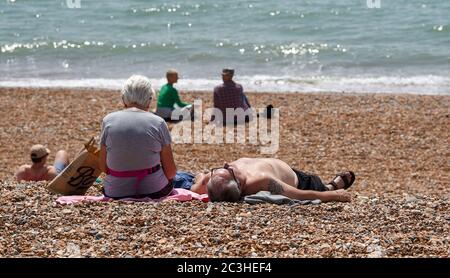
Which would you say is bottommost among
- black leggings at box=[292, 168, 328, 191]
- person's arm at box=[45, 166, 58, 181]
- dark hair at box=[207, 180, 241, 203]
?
person's arm at box=[45, 166, 58, 181]

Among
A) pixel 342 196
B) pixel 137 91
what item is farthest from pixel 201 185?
pixel 342 196

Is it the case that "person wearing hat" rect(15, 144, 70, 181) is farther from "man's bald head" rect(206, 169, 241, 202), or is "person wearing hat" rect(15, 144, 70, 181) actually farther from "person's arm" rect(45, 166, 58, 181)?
"man's bald head" rect(206, 169, 241, 202)

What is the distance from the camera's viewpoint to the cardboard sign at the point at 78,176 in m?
6.58

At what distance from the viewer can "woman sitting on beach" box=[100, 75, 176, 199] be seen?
6184 millimetres

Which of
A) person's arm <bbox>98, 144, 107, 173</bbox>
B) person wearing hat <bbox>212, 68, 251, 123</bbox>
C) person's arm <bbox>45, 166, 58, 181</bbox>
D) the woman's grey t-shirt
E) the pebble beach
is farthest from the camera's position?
person wearing hat <bbox>212, 68, 251, 123</bbox>

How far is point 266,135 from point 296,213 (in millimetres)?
5555

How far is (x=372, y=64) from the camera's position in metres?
19.3

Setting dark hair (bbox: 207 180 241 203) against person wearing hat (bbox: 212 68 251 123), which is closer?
dark hair (bbox: 207 180 241 203)

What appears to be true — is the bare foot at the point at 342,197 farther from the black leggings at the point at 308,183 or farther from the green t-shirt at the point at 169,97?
the green t-shirt at the point at 169,97

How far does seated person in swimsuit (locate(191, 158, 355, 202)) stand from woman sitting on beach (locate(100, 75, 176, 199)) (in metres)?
0.32

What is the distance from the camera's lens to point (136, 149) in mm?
6203

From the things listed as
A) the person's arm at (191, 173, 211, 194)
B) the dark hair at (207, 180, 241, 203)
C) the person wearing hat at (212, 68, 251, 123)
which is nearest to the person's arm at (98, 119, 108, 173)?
the person's arm at (191, 173, 211, 194)

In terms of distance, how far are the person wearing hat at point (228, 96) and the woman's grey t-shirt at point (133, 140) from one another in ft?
19.4

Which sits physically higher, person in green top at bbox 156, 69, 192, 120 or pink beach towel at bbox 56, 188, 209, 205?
pink beach towel at bbox 56, 188, 209, 205
